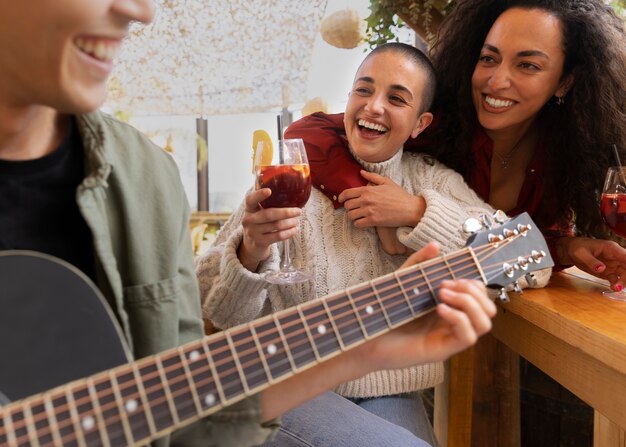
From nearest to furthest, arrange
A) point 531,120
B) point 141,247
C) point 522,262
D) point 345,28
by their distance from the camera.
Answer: point 141,247
point 522,262
point 531,120
point 345,28

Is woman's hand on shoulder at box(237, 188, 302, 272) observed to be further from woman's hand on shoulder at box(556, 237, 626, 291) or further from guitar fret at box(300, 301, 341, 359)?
woman's hand on shoulder at box(556, 237, 626, 291)

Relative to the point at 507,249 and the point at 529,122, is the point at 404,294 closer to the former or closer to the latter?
the point at 507,249

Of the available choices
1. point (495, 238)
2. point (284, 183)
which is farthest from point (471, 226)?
point (284, 183)

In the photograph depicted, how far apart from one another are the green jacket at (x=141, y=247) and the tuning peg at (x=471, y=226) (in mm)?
459

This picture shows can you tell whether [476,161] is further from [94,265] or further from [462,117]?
[94,265]

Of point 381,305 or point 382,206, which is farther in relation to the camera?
point 382,206

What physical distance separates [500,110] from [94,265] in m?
1.27

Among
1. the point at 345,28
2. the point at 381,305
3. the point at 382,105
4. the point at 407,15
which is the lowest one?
the point at 381,305

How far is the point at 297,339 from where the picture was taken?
0.78 m

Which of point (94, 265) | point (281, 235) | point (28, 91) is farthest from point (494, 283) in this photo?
point (28, 91)

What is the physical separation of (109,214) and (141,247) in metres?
0.07

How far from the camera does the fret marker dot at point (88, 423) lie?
0.64 metres

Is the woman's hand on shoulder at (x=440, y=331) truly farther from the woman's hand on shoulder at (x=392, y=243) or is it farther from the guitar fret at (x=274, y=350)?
the woman's hand on shoulder at (x=392, y=243)

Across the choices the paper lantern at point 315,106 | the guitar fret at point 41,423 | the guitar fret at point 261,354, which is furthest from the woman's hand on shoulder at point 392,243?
the paper lantern at point 315,106
